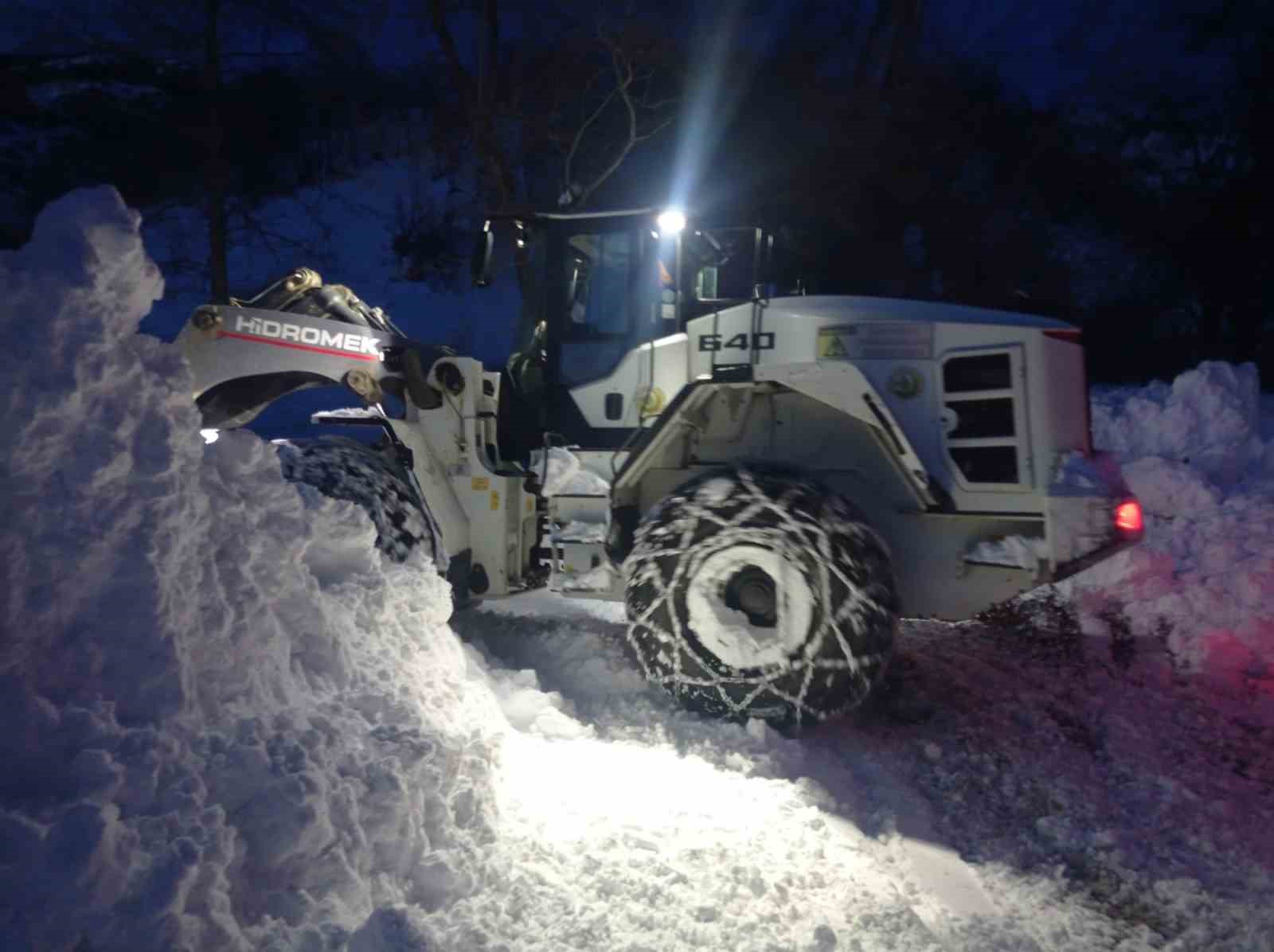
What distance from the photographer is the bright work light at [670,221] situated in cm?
602

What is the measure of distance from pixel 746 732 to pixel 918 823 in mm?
908

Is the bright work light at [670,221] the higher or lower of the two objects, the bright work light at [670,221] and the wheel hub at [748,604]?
the higher

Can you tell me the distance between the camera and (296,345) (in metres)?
5.76

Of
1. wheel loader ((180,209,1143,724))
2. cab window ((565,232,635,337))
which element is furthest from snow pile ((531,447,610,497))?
cab window ((565,232,635,337))

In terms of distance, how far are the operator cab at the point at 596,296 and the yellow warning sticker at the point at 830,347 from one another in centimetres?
61

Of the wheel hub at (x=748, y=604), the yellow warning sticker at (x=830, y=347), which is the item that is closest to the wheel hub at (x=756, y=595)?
the wheel hub at (x=748, y=604)

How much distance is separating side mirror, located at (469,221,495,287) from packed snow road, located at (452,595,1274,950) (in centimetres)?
238

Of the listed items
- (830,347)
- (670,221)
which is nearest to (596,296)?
(670,221)

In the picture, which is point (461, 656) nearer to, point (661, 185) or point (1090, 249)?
point (661, 185)

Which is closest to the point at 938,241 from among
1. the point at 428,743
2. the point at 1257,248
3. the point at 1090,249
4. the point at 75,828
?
the point at 1090,249

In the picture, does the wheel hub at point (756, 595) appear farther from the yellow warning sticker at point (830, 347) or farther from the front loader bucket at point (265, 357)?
the front loader bucket at point (265, 357)

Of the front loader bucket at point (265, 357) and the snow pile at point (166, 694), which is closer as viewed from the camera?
the snow pile at point (166, 694)

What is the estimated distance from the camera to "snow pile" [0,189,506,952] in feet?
7.82

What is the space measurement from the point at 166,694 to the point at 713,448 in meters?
3.44
